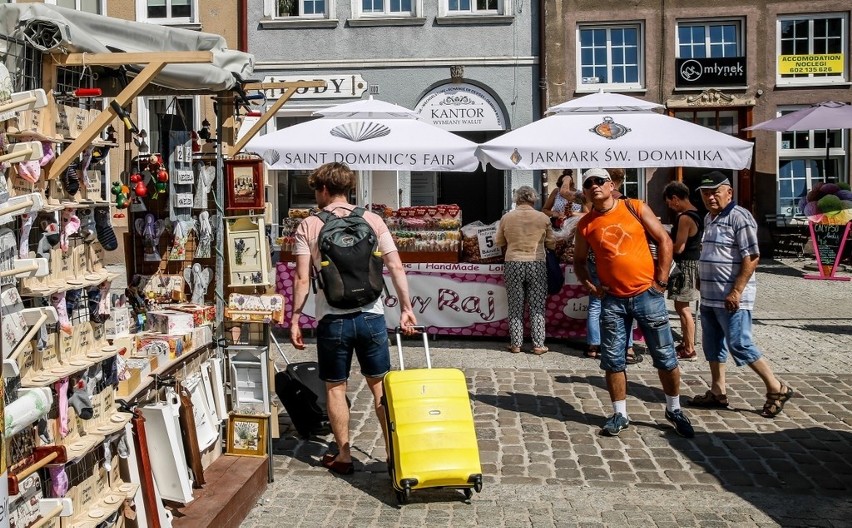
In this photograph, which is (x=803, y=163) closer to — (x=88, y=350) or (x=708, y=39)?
(x=708, y=39)

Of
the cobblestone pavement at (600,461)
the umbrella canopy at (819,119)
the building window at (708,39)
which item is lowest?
the cobblestone pavement at (600,461)

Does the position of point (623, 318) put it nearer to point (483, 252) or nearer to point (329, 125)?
point (483, 252)

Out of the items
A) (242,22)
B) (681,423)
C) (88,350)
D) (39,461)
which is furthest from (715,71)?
(39,461)

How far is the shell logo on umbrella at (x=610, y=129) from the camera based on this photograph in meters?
9.79

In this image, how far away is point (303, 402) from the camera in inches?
261

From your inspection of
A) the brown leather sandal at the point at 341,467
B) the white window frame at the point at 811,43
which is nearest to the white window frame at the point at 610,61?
the white window frame at the point at 811,43

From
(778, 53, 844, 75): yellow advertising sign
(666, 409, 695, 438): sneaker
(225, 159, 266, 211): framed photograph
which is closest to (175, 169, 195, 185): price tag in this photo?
(225, 159, 266, 211): framed photograph

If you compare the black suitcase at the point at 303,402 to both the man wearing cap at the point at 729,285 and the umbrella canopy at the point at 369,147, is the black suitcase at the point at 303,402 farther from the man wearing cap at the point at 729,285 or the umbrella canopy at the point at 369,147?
the umbrella canopy at the point at 369,147

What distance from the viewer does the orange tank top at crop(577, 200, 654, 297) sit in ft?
21.1

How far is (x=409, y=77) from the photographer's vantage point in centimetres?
1892

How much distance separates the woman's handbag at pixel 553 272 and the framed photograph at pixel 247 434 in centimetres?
477

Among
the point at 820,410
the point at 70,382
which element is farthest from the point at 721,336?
the point at 70,382

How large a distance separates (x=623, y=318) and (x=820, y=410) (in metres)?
2.00

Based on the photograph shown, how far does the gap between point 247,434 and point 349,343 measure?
85 centimetres
